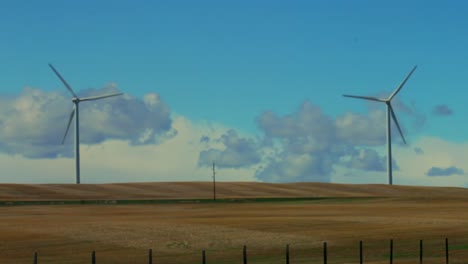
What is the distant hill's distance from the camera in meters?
149

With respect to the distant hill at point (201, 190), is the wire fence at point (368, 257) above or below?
below

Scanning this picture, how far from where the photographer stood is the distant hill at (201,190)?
149m

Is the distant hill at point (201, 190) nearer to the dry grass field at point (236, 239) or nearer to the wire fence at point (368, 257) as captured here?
the dry grass field at point (236, 239)

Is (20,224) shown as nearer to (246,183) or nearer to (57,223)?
(57,223)

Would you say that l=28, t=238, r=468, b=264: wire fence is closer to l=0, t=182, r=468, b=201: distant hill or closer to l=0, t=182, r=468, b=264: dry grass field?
l=0, t=182, r=468, b=264: dry grass field

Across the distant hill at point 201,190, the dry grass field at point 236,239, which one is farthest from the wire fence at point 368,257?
the distant hill at point 201,190

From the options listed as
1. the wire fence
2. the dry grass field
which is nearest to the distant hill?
the dry grass field

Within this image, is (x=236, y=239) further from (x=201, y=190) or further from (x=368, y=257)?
(x=201, y=190)

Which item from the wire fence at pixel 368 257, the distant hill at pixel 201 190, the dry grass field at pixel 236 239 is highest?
the distant hill at pixel 201 190

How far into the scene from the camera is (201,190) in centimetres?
16612

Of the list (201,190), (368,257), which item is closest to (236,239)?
(368,257)

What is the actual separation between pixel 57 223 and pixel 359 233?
83.9ft

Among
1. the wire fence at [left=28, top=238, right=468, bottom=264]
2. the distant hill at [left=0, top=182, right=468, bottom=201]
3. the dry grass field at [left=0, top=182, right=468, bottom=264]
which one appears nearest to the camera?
the wire fence at [left=28, top=238, right=468, bottom=264]

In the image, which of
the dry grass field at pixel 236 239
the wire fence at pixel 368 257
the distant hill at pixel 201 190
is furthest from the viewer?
the distant hill at pixel 201 190
